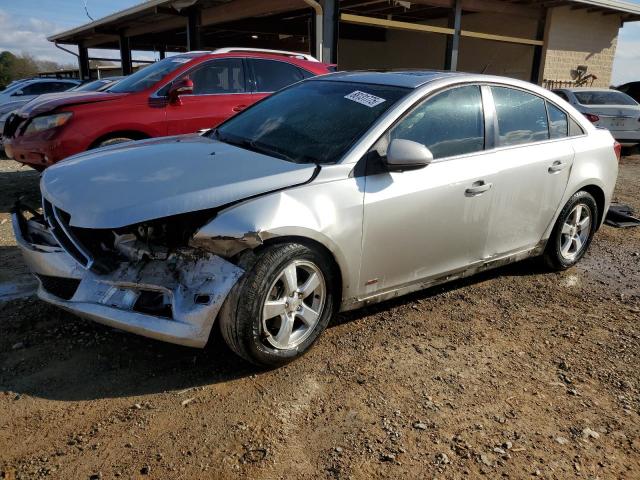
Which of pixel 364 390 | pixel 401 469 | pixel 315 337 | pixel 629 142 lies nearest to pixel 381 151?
pixel 315 337

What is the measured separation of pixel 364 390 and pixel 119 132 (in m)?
4.62

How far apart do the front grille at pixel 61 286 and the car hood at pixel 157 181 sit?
1.16ft

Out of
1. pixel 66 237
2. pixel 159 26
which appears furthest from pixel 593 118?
pixel 159 26

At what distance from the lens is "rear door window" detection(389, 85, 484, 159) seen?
3.50 metres

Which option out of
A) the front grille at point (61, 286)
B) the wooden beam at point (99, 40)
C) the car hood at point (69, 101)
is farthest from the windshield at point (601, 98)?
the wooden beam at point (99, 40)

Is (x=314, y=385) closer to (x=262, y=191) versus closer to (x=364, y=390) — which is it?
(x=364, y=390)

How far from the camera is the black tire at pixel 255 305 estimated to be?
2.75 metres

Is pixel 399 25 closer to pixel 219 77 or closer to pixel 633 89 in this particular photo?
pixel 219 77

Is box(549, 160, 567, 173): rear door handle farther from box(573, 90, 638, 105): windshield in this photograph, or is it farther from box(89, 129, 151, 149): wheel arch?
box(573, 90, 638, 105): windshield

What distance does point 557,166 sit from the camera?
4.32 metres

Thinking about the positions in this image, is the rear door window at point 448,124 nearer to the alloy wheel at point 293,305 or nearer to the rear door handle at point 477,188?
the rear door handle at point 477,188

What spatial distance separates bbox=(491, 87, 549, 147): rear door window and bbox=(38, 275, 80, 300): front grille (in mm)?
2974

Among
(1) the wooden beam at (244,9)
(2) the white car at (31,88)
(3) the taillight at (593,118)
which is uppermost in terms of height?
(1) the wooden beam at (244,9)

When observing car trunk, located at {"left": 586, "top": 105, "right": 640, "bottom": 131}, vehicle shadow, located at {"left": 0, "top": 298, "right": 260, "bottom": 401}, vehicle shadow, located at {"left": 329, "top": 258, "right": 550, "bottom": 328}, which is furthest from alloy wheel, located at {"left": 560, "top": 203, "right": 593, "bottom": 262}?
car trunk, located at {"left": 586, "top": 105, "right": 640, "bottom": 131}
